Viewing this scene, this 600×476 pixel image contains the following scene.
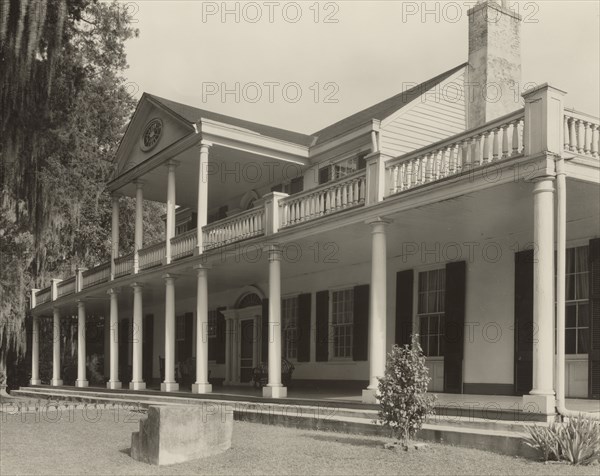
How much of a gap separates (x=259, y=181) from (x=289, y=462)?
42.3 ft

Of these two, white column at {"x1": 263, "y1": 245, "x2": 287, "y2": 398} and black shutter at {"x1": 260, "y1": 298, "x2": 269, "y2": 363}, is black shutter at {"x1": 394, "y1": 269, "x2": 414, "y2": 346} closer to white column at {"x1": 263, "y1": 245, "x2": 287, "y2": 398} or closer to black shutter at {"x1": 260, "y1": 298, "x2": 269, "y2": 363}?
white column at {"x1": 263, "y1": 245, "x2": 287, "y2": 398}

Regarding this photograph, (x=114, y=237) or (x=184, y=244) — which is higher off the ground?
(x=114, y=237)

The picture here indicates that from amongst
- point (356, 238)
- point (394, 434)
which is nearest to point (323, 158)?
point (356, 238)

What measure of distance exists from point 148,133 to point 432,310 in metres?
10.2

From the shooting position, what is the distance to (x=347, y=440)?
10.5m

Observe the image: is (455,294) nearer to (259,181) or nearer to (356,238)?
(356,238)

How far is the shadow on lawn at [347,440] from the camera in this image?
10086 mm

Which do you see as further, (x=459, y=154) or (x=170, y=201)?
(x=170, y=201)

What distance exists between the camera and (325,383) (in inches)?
755

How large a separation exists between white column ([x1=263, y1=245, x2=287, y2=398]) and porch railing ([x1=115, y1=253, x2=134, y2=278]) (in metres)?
7.83

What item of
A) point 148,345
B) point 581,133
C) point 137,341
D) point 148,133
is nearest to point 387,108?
point 148,133

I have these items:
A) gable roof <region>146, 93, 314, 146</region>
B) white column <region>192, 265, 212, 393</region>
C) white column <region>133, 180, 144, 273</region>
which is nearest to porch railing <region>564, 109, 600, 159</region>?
white column <region>192, 265, 212, 393</region>

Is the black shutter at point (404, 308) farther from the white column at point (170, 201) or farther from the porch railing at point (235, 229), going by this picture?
the white column at point (170, 201)

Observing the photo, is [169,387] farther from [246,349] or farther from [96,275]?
[96,275]
